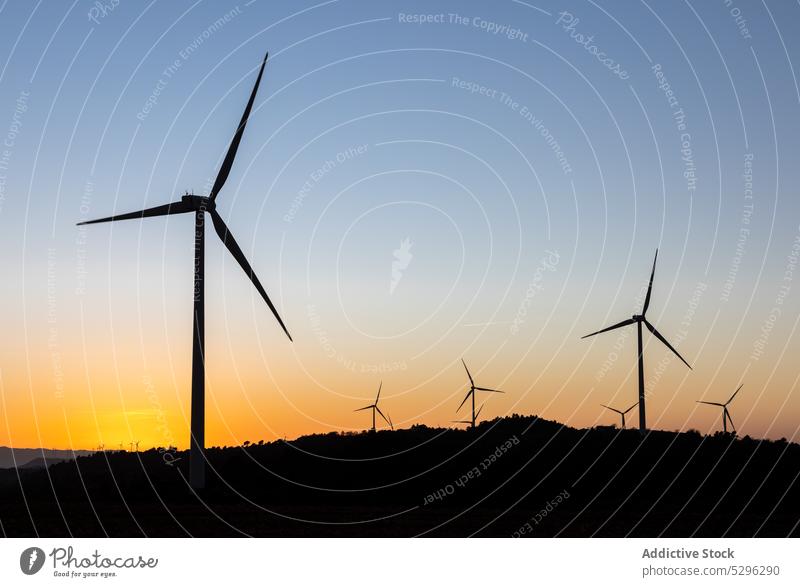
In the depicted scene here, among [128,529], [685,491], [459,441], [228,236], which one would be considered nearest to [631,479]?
[685,491]

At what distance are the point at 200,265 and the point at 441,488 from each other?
33403 mm

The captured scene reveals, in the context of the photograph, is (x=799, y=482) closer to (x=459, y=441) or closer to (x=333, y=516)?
(x=459, y=441)

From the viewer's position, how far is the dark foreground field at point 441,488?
59219 mm

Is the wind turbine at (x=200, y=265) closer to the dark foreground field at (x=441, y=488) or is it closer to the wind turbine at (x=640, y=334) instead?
the dark foreground field at (x=441, y=488)

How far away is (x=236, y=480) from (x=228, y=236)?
2655 centimetres

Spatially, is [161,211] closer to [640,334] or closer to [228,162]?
[228,162]
